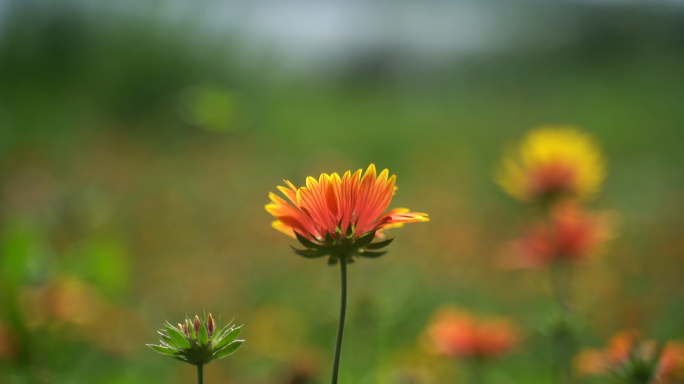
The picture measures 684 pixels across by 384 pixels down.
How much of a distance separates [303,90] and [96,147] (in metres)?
3.45

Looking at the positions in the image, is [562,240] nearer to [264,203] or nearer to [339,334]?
[339,334]

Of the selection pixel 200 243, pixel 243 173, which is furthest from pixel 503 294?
pixel 243 173

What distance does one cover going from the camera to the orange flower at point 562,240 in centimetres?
104

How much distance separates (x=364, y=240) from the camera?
0.48m

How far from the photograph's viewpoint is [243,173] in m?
3.28

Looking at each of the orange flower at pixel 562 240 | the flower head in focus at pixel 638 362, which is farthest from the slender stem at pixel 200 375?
the orange flower at pixel 562 240

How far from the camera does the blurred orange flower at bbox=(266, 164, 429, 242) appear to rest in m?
0.50

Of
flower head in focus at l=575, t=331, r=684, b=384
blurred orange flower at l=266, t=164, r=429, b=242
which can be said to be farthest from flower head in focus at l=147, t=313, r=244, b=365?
flower head in focus at l=575, t=331, r=684, b=384

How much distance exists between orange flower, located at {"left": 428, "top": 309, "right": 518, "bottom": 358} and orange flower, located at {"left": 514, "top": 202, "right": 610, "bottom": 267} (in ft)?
0.52

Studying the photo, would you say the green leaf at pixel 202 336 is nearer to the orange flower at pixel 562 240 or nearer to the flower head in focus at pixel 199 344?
the flower head in focus at pixel 199 344

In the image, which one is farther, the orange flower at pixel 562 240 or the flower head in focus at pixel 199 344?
the orange flower at pixel 562 240

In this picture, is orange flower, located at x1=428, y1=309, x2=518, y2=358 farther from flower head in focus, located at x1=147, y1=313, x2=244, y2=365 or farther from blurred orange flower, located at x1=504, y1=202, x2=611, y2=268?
flower head in focus, located at x1=147, y1=313, x2=244, y2=365

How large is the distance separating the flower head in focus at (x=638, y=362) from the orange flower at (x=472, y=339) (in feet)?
0.59

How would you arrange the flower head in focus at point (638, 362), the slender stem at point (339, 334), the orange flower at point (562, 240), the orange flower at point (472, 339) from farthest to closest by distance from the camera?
the orange flower at point (562, 240), the orange flower at point (472, 339), the flower head in focus at point (638, 362), the slender stem at point (339, 334)
